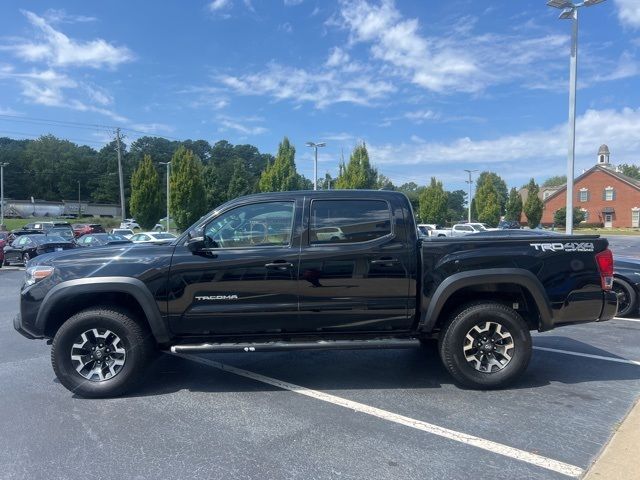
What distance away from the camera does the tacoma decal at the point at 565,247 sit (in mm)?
4762

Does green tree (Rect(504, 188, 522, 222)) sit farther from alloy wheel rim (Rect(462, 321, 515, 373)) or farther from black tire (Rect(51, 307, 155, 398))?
black tire (Rect(51, 307, 155, 398))

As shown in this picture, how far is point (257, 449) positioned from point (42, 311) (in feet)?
8.44

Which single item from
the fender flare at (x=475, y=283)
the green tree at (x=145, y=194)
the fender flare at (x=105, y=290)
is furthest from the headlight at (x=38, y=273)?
the green tree at (x=145, y=194)

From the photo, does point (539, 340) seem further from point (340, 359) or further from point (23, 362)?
point (23, 362)

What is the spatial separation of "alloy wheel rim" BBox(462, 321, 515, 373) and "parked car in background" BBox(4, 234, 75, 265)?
1870 cm

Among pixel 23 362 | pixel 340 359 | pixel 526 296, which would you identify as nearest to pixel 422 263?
pixel 526 296

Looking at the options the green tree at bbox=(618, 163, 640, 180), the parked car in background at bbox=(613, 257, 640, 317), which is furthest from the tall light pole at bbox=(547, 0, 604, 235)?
the green tree at bbox=(618, 163, 640, 180)

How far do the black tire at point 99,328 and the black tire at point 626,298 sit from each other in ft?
26.4

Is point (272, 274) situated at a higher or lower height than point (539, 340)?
higher

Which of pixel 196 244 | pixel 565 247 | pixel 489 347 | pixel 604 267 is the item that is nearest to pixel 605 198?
pixel 604 267

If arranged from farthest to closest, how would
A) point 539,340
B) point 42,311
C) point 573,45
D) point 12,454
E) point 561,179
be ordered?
1. point 561,179
2. point 573,45
3. point 539,340
4. point 42,311
5. point 12,454

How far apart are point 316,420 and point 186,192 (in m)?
36.4

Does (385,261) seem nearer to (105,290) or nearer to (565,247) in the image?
(565,247)

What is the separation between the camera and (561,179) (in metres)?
150
